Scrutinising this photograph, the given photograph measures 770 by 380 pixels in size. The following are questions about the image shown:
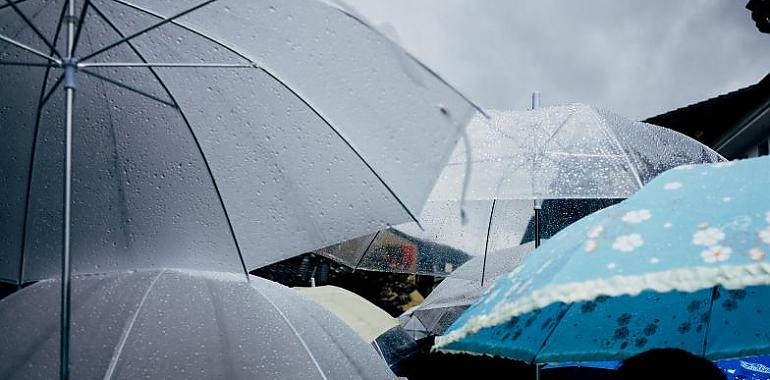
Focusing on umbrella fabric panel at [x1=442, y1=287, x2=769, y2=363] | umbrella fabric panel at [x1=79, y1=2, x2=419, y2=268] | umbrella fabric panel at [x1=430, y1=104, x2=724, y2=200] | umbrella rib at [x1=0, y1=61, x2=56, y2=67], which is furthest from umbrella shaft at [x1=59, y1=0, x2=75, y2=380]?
umbrella fabric panel at [x1=430, y1=104, x2=724, y2=200]

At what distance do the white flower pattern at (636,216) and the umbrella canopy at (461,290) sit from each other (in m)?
4.21

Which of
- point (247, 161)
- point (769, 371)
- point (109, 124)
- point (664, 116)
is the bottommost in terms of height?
point (769, 371)

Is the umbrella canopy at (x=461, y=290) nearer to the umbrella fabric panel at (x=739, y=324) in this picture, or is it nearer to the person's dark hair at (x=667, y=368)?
the umbrella fabric panel at (x=739, y=324)

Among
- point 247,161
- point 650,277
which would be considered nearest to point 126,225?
point 247,161

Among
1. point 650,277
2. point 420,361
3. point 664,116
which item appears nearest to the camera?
point 650,277

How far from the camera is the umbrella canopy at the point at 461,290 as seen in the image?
7668 millimetres

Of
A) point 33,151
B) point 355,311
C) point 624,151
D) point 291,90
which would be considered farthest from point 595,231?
point 355,311

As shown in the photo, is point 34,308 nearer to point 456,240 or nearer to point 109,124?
point 109,124

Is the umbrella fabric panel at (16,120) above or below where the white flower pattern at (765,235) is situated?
above

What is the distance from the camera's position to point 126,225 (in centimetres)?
429

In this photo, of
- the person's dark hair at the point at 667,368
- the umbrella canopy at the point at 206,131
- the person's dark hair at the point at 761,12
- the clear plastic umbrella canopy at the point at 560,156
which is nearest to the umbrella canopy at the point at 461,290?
the clear plastic umbrella canopy at the point at 560,156

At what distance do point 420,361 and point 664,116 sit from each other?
32.3 ft

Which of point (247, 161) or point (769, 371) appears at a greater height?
point (247, 161)

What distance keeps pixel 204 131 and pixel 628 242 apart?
7.84 ft
